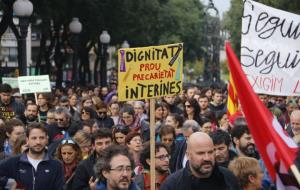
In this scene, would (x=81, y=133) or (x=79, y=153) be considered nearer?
(x=79, y=153)

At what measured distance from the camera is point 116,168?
6219 millimetres

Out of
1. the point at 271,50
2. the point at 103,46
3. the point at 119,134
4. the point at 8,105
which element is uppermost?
the point at 103,46

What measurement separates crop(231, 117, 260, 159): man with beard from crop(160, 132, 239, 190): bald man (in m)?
2.40

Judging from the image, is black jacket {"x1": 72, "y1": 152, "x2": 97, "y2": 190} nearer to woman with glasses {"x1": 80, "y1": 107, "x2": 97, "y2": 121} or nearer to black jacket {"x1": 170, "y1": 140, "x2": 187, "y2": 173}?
black jacket {"x1": 170, "y1": 140, "x2": 187, "y2": 173}

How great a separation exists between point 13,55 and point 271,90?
79.4m

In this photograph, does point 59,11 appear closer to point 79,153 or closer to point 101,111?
point 101,111

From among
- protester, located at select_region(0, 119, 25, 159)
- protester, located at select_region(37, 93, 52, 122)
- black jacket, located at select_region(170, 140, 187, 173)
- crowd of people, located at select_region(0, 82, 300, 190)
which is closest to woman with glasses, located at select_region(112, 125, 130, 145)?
crowd of people, located at select_region(0, 82, 300, 190)

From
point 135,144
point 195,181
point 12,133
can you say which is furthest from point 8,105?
point 195,181

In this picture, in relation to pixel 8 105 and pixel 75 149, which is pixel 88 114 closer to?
pixel 8 105

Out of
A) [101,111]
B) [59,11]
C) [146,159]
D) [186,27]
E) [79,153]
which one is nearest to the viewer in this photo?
[146,159]

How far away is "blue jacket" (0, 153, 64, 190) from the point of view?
25.4 ft

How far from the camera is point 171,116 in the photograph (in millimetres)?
12062

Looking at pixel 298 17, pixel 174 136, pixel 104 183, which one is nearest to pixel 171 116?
pixel 174 136

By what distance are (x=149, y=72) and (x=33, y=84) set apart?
9264 mm
